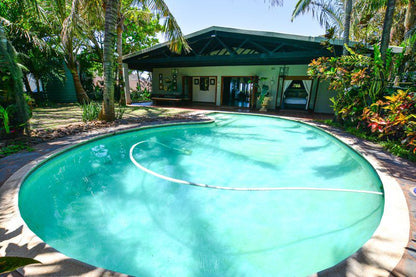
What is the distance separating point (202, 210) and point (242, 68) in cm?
1250

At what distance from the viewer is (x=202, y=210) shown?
3.16 m

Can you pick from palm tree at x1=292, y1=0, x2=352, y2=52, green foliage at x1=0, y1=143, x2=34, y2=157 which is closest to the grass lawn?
green foliage at x1=0, y1=143, x2=34, y2=157

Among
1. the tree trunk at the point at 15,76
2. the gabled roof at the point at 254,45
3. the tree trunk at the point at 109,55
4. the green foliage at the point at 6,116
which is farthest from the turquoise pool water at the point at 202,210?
the gabled roof at the point at 254,45

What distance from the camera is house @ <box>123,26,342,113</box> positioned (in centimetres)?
914

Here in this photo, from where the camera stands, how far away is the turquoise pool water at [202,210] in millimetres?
2244

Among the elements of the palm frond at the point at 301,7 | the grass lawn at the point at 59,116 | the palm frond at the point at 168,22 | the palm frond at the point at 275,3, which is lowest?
the grass lawn at the point at 59,116

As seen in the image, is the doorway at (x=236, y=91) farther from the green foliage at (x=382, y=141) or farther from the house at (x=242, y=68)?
the green foliage at (x=382, y=141)

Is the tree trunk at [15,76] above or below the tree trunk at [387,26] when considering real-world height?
below

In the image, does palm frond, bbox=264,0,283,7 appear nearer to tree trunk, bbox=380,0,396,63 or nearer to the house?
the house

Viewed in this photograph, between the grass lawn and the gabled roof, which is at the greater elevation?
the gabled roof

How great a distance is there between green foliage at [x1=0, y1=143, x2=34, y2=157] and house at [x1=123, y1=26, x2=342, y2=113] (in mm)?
8471

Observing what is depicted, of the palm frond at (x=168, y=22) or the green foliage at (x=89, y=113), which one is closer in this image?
the green foliage at (x=89, y=113)

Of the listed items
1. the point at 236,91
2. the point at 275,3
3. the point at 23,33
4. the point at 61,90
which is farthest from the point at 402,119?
A: the point at 61,90

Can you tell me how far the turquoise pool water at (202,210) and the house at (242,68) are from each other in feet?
19.0
